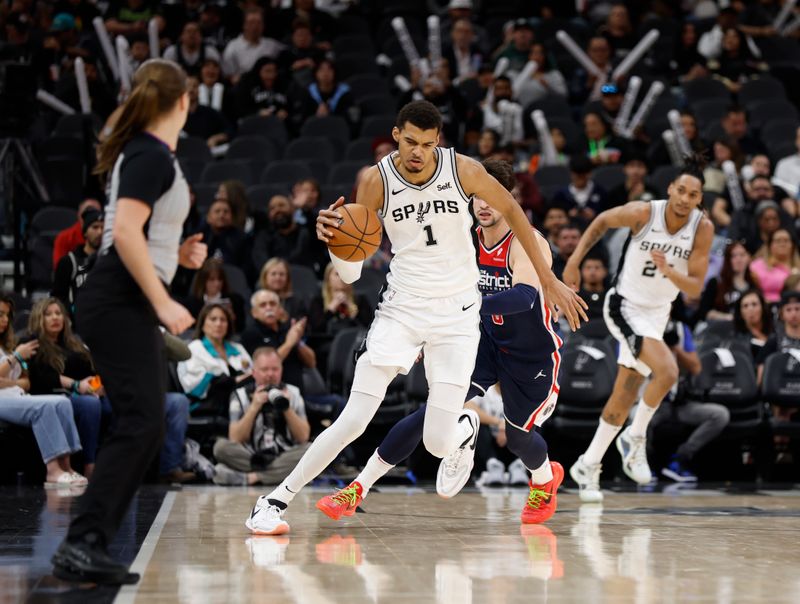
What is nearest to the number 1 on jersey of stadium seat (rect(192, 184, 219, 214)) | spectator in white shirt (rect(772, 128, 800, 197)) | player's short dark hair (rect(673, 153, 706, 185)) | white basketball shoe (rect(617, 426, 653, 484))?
player's short dark hair (rect(673, 153, 706, 185))

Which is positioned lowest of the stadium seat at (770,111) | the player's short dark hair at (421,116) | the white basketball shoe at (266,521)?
the white basketball shoe at (266,521)

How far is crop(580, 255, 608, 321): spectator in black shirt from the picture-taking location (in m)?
10.9

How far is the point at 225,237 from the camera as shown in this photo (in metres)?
A: 12.0

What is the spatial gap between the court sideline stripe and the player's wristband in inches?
78.8

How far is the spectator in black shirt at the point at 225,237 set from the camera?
11.9 metres

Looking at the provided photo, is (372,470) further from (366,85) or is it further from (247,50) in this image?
(247,50)

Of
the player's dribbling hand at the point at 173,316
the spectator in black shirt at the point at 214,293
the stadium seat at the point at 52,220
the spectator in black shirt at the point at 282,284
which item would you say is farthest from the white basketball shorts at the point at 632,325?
the stadium seat at the point at 52,220

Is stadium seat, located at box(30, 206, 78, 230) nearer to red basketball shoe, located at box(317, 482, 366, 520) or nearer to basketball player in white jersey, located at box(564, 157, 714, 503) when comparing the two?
basketball player in white jersey, located at box(564, 157, 714, 503)

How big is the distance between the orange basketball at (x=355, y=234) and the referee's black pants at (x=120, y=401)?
4.58 feet

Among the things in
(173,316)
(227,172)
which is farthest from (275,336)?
(173,316)

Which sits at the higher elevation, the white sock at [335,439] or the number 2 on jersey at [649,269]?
the number 2 on jersey at [649,269]

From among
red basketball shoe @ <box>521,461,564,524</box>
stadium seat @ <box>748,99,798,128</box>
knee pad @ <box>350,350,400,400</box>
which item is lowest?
red basketball shoe @ <box>521,461,564,524</box>

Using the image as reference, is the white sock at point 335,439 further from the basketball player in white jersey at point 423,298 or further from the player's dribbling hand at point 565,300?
the player's dribbling hand at point 565,300

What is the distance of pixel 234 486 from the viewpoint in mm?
9438
